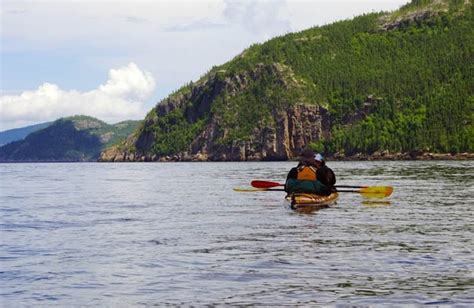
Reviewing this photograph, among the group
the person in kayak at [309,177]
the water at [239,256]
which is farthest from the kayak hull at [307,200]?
the water at [239,256]

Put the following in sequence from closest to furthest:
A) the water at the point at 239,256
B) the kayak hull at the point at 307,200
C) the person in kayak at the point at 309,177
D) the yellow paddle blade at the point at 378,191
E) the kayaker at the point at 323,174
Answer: the water at the point at 239,256 → the kayak hull at the point at 307,200 → the person in kayak at the point at 309,177 → the kayaker at the point at 323,174 → the yellow paddle blade at the point at 378,191

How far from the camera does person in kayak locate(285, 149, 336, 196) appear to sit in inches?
1390

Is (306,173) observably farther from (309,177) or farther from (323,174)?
(323,174)

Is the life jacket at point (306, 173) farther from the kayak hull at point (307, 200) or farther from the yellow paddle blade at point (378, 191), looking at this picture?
the yellow paddle blade at point (378, 191)

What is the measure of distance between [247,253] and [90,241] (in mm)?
6572

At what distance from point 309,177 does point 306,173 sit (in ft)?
1.32

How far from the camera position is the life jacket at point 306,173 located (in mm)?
35406

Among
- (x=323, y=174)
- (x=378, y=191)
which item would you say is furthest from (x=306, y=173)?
(x=378, y=191)

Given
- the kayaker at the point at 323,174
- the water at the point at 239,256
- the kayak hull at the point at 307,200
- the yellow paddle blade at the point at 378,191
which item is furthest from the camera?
the yellow paddle blade at the point at 378,191

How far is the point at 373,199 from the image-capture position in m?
43.1

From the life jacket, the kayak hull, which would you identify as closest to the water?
the kayak hull

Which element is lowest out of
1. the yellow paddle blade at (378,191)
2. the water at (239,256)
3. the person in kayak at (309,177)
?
the water at (239,256)

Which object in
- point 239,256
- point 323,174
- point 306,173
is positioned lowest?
point 239,256

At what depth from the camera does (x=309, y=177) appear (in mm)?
35781
